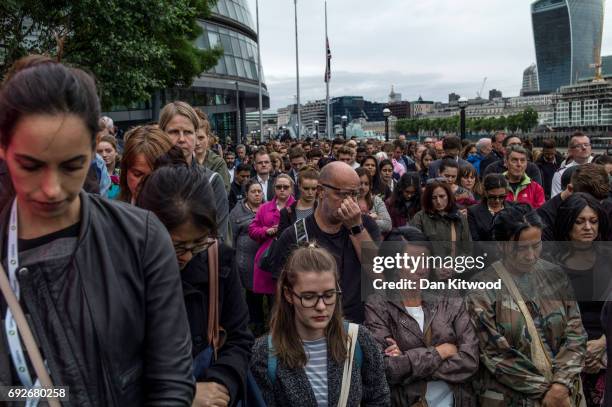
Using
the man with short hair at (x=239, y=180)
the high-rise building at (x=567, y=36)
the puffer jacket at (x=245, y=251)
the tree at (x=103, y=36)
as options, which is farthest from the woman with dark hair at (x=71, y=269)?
the high-rise building at (x=567, y=36)

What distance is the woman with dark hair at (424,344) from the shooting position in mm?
3211

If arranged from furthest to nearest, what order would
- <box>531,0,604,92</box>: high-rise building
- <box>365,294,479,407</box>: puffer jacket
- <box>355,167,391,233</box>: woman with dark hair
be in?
<box>531,0,604,92</box>: high-rise building, <box>355,167,391,233</box>: woman with dark hair, <box>365,294,479,407</box>: puffer jacket

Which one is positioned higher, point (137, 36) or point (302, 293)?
point (137, 36)

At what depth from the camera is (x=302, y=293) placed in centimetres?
274

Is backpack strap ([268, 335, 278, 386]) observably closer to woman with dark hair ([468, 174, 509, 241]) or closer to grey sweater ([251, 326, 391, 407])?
grey sweater ([251, 326, 391, 407])

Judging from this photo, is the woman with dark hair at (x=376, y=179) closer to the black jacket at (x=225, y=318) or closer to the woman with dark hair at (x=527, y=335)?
the woman with dark hair at (x=527, y=335)

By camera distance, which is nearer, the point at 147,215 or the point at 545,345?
the point at 147,215

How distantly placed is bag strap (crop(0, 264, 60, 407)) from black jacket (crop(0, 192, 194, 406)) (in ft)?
0.08

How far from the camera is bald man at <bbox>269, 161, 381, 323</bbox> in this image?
12.2 ft

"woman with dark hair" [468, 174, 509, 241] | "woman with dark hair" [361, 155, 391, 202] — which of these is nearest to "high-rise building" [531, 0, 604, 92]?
"woman with dark hair" [361, 155, 391, 202]

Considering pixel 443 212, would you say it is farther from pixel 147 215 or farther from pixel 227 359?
pixel 147 215

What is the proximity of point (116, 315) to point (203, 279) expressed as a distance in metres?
0.73

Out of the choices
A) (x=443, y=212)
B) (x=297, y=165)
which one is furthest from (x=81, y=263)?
(x=297, y=165)

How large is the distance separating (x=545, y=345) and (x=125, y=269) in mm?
2819
